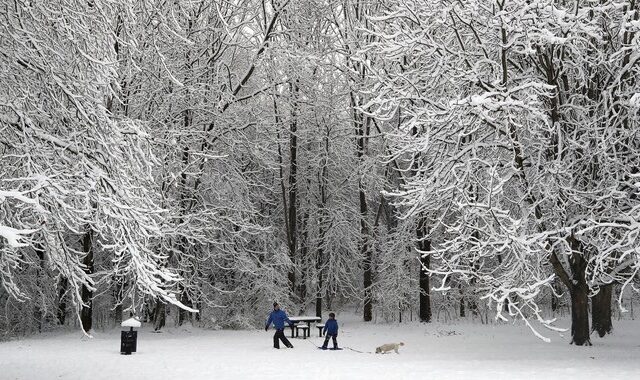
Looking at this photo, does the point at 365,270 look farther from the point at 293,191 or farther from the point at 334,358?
the point at 334,358

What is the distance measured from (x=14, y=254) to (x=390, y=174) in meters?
21.7

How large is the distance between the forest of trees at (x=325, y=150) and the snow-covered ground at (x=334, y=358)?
1219mm

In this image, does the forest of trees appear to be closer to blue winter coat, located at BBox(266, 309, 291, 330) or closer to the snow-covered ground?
the snow-covered ground

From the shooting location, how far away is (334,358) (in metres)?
14.5

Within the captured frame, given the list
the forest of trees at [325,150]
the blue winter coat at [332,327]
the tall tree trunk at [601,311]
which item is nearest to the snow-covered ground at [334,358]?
the tall tree trunk at [601,311]

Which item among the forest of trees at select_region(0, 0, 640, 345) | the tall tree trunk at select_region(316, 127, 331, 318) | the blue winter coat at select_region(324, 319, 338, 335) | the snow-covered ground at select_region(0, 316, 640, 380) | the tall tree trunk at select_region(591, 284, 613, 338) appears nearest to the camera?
the forest of trees at select_region(0, 0, 640, 345)

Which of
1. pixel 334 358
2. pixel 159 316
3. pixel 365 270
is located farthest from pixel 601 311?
pixel 159 316

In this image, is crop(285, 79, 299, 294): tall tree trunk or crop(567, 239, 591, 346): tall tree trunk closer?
crop(567, 239, 591, 346): tall tree trunk

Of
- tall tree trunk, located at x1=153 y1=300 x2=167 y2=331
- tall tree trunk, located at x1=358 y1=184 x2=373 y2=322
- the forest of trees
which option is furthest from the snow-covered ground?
tall tree trunk, located at x1=358 y1=184 x2=373 y2=322

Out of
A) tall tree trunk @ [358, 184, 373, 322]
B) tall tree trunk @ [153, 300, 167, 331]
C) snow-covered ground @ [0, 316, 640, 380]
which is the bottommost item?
snow-covered ground @ [0, 316, 640, 380]

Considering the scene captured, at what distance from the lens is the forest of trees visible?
8.88 metres

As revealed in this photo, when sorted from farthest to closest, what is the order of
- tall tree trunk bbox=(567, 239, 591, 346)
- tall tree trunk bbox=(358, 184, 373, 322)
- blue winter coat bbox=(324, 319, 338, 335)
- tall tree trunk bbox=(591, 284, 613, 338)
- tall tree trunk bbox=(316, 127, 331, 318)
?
tall tree trunk bbox=(316, 127, 331, 318)
tall tree trunk bbox=(358, 184, 373, 322)
tall tree trunk bbox=(591, 284, 613, 338)
blue winter coat bbox=(324, 319, 338, 335)
tall tree trunk bbox=(567, 239, 591, 346)

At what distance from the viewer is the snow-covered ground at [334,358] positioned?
11.8m

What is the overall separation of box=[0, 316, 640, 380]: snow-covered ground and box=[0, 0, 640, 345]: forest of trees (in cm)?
122
